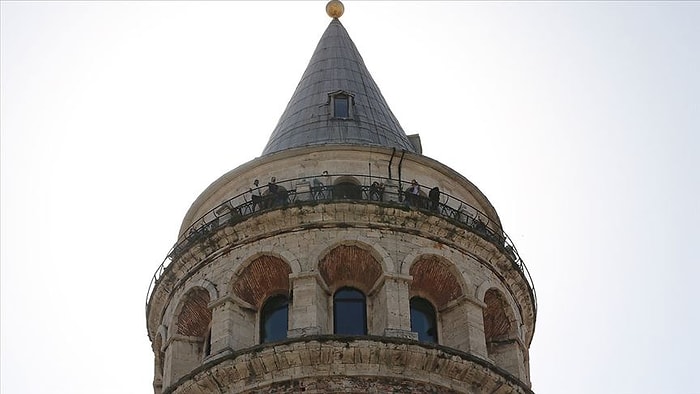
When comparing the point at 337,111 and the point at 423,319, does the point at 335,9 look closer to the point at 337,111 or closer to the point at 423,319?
the point at 337,111

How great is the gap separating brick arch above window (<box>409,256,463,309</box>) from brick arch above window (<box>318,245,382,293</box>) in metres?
0.89

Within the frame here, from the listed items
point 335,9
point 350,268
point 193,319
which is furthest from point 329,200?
point 335,9

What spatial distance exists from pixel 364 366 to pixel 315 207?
13.4 feet

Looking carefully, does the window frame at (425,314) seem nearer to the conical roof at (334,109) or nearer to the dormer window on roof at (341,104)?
the conical roof at (334,109)

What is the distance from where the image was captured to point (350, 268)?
26094mm

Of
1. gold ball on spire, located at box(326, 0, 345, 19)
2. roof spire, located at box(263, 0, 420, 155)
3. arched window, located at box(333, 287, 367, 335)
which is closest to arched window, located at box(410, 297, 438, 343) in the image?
arched window, located at box(333, 287, 367, 335)

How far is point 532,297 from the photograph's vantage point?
28406 millimetres

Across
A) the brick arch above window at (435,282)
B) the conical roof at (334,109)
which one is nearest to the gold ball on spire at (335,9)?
the conical roof at (334,109)

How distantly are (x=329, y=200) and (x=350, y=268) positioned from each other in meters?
1.48

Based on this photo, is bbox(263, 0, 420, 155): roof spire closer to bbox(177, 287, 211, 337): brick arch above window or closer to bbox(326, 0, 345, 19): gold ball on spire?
bbox(326, 0, 345, 19): gold ball on spire

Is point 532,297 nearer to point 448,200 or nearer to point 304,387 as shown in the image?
point 448,200

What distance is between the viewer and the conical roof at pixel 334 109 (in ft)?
95.8

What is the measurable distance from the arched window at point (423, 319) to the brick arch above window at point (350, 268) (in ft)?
3.60

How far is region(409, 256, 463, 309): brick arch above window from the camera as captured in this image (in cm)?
2614
